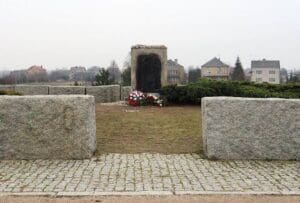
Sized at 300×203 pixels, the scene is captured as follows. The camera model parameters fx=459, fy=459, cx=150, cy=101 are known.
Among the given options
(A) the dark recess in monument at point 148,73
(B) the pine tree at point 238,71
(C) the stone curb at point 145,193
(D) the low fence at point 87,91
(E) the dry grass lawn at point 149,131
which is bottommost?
(C) the stone curb at point 145,193

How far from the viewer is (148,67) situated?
781 inches

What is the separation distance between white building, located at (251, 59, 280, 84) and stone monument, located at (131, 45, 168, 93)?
290 feet

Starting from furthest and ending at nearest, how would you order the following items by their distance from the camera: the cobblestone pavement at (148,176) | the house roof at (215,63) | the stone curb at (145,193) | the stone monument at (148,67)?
the house roof at (215,63)
the stone monument at (148,67)
the cobblestone pavement at (148,176)
the stone curb at (145,193)

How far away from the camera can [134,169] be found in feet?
24.1

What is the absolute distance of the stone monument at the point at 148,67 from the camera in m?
19.6

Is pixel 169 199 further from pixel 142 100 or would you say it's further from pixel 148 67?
pixel 148 67

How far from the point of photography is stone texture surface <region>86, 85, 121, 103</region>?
68.1 feet

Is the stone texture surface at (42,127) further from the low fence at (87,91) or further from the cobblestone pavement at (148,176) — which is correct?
the low fence at (87,91)

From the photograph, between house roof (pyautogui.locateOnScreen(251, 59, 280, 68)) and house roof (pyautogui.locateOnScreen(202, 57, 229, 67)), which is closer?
house roof (pyautogui.locateOnScreen(202, 57, 229, 67))

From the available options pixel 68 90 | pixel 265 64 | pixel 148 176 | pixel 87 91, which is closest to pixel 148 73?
pixel 87 91

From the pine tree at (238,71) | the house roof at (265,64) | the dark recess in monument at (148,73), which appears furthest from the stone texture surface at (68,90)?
the house roof at (265,64)

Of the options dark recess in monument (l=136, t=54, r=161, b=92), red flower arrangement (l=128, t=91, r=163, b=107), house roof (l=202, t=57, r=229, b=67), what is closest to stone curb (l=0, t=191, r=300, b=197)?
red flower arrangement (l=128, t=91, r=163, b=107)

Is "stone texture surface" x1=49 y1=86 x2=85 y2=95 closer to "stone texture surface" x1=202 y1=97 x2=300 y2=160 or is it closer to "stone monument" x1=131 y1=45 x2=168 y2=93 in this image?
"stone monument" x1=131 y1=45 x2=168 y2=93

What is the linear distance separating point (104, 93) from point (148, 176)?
14.5 m
